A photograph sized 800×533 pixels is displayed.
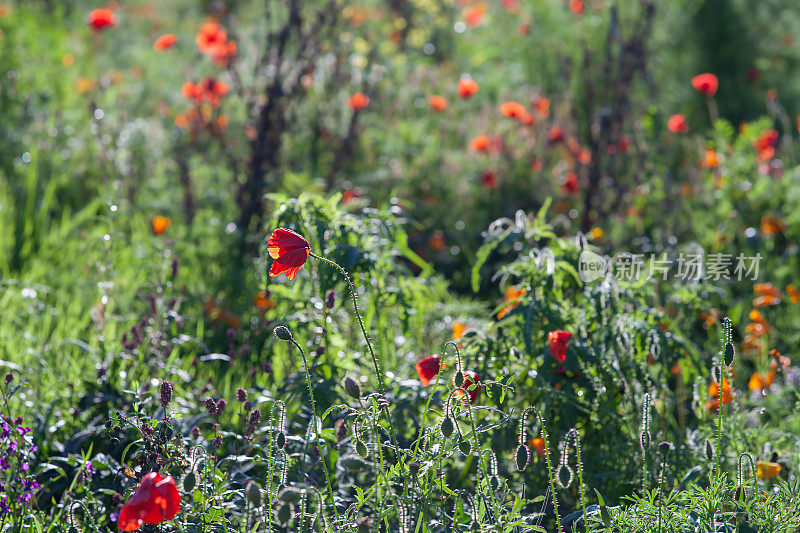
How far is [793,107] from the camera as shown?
529cm

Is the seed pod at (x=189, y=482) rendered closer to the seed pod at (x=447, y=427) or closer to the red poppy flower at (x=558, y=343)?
the seed pod at (x=447, y=427)

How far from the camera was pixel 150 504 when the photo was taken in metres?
1.42

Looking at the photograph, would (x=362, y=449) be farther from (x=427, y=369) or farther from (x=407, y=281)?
(x=407, y=281)

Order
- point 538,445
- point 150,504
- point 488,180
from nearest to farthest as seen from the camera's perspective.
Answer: point 150,504 → point 538,445 → point 488,180

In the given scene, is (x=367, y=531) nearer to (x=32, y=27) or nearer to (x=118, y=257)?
(x=118, y=257)

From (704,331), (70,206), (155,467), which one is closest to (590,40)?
(704,331)

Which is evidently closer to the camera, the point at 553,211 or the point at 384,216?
the point at 384,216

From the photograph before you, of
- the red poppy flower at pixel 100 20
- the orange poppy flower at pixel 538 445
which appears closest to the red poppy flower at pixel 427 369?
the orange poppy flower at pixel 538 445

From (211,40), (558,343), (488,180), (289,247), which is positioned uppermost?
(211,40)

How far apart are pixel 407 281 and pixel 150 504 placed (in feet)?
3.23

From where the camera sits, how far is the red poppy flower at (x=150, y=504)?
141 cm

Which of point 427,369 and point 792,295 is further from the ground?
point 792,295

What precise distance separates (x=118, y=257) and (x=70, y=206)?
2.76 feet

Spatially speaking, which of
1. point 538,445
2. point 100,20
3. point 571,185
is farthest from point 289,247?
point 100,20
